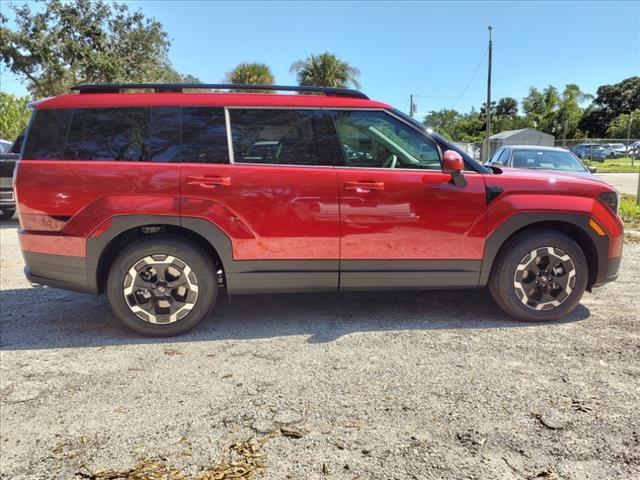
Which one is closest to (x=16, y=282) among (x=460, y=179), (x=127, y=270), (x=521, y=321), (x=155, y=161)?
(x=127, y=270)

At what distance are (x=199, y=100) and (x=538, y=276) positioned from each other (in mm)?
3124

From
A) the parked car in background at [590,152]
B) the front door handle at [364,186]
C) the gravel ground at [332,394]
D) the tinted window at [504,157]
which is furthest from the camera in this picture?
the parked car in background at [590,152]

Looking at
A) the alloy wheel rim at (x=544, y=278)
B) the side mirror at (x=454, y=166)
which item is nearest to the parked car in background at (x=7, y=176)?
the side mirror at (x=454, y=166)

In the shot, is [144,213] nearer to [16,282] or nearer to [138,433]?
[138,433]

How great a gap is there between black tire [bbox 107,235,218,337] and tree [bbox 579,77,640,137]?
7955 centimetres

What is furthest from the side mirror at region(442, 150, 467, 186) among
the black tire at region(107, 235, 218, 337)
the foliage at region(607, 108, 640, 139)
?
the foliage at region(607, 108, 640, 139)

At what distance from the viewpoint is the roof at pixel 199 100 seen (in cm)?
371

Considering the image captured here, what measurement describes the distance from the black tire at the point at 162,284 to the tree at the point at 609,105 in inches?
3132

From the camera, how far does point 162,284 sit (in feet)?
12.4

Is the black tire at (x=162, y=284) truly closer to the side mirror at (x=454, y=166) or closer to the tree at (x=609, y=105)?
the side mirror at (x=454, y=166)

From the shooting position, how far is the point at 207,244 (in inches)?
152

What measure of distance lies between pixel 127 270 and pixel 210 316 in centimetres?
Answer: 92

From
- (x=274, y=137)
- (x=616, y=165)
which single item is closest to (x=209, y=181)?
(x=274, y=137)

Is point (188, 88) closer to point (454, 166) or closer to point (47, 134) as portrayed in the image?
point (47, 134)
